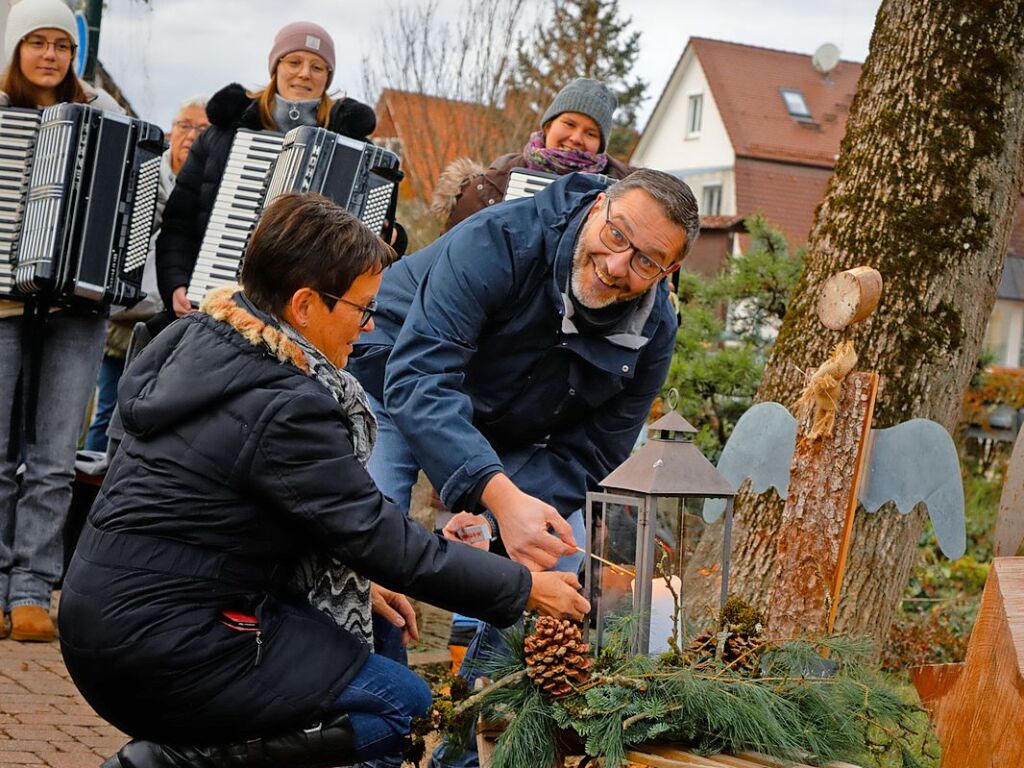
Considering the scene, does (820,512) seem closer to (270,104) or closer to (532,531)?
(532,531)

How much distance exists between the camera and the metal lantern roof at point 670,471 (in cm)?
310

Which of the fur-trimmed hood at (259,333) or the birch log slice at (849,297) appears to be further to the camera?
the birch log slice at (849,297)

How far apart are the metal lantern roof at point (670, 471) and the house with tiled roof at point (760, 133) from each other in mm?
33248

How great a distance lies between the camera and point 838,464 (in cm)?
407

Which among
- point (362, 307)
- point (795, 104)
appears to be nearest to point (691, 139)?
point (795, 104)

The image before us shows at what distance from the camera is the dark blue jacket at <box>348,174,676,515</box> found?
362 cm

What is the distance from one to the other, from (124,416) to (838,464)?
2.04 metres

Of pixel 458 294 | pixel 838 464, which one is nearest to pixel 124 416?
pixel 458 294

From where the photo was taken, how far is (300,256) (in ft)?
10.6

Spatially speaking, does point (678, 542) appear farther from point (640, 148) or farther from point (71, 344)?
point (640, 148)

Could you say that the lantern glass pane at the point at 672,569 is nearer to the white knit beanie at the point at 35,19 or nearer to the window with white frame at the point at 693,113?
the white knit beanie at the point at 35,19

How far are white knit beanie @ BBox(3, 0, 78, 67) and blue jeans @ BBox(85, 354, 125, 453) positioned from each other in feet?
7.42

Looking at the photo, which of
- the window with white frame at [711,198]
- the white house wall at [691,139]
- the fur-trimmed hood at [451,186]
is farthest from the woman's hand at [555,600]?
the window with white frame at [711,198]

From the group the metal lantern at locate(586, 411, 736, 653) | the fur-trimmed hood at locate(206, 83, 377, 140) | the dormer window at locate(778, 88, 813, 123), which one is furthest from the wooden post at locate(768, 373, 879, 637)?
the dormer window at locate(778, 88, 813, 123)
